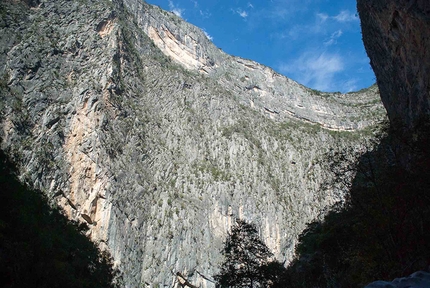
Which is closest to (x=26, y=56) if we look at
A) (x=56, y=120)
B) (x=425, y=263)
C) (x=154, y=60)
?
(x=56, y=120)

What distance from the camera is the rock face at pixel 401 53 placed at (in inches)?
967

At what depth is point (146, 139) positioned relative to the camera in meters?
63.4

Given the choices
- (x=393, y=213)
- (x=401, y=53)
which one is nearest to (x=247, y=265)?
(x=393, y=213)

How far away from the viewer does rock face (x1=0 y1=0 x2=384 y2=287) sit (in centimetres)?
4878

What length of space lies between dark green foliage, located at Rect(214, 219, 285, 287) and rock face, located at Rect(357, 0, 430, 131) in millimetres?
11940

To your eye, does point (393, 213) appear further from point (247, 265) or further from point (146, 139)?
point (146, 139)

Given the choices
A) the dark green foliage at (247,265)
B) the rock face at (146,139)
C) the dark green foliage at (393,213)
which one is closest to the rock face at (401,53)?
the dark green foliage at (393,213)

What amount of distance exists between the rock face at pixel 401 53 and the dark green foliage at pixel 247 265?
470 inches

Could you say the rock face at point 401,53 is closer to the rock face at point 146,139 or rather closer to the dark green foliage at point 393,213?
the dark green foliage at point 393,213

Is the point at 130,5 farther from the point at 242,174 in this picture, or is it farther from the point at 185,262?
the point at 185,262

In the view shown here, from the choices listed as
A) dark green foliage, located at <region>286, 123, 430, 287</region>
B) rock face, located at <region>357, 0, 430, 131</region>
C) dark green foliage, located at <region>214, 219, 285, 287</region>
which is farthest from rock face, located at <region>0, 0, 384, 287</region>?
dark green foliage, located at <region>286, 123, 430, 287</region>

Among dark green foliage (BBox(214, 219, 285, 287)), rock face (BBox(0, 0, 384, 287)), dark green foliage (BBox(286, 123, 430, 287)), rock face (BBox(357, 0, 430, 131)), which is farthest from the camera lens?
rock face (BBox(0, 0, 384, 287))

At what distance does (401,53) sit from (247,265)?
21.7 m

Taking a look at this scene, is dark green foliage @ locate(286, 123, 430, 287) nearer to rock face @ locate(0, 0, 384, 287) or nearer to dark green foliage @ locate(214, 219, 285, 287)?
dark green foliage @ locate(214, 219, 285, 287)
